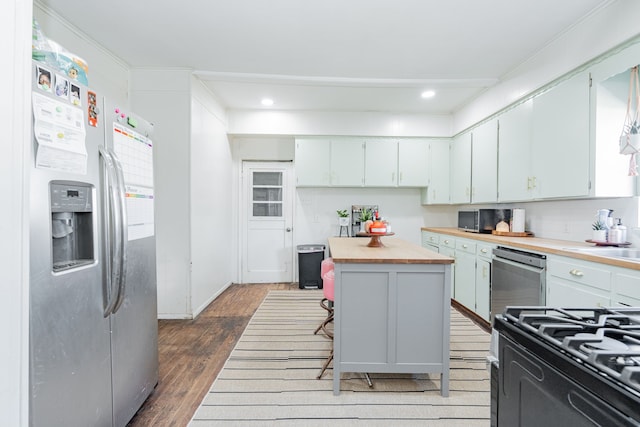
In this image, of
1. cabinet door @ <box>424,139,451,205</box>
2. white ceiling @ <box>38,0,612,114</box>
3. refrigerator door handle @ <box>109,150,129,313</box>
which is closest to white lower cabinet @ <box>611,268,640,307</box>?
white ceiling @ <box>38,0,612,114</box>

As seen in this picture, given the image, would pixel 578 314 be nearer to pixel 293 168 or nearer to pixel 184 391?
pixel 184 391

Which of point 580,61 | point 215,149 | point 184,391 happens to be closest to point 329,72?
point 215,149

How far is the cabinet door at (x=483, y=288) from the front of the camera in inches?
118

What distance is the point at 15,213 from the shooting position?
3.07 feet

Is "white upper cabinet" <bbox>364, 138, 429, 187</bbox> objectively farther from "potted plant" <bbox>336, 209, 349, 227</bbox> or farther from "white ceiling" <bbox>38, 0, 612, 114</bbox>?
"white ceiling" <bbox>38, 0, 612, 114</bbox>

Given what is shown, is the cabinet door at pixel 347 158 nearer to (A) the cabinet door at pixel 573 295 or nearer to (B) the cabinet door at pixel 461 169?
(B) the cabinet door at pixel 461 169

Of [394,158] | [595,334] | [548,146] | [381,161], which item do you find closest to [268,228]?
[381,161]

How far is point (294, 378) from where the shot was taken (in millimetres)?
2135

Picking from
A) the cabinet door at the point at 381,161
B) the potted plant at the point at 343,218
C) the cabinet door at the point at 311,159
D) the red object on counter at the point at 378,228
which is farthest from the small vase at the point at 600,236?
the cabinet door at the point at 311,159

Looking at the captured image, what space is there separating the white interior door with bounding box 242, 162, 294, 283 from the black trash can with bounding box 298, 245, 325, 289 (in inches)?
16.9

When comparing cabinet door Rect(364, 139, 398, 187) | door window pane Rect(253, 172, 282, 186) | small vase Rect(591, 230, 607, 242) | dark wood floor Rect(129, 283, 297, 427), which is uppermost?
cabinet door Rect(364, 139, 398, 187)

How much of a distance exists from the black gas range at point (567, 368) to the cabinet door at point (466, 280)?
270cm

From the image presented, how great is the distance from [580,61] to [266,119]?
3.62 m

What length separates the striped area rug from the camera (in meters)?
1.74
